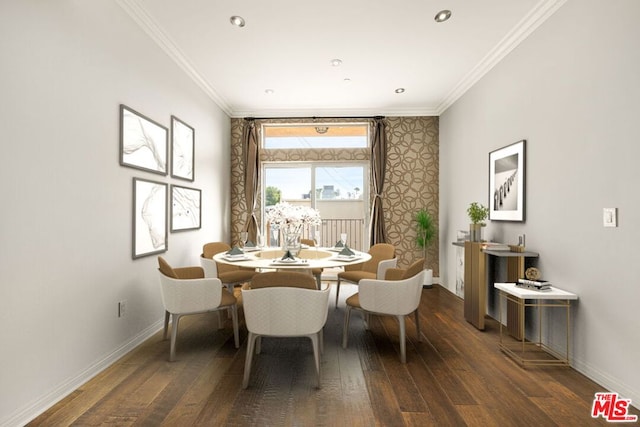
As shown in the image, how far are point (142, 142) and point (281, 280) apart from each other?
1.97 m

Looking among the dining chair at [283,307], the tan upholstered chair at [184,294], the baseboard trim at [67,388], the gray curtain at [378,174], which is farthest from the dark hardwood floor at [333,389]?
the gray curtain at [378,174]

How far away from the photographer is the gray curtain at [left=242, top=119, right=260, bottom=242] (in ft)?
19.1

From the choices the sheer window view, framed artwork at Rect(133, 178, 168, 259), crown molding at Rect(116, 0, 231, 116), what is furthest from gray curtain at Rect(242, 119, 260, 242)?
framed artwork at Rect(133, 178, 168, 259)

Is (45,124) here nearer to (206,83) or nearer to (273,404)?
(273,404)

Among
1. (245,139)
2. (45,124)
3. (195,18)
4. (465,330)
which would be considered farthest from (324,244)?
(45,124)

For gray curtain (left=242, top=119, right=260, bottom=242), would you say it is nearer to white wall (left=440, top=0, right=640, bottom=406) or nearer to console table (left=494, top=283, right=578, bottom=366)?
white wall (left=440, top=0, right=640, bottom=406)

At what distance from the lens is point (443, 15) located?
10.1 ft

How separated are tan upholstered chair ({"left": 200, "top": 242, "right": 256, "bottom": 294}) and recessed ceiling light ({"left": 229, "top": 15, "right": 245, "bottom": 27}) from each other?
235 cm

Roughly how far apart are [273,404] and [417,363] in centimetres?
123

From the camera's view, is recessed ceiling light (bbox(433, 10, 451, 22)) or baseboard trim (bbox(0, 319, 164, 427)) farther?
recessed ceiling light (bbox(433, 10, 451, 22))

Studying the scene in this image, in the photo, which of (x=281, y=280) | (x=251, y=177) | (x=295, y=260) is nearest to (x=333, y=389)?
(x=281, y=280)

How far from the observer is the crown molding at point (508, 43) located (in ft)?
9.45

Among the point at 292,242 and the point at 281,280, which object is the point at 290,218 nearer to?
the point at 292,242

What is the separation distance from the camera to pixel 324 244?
637 cm
